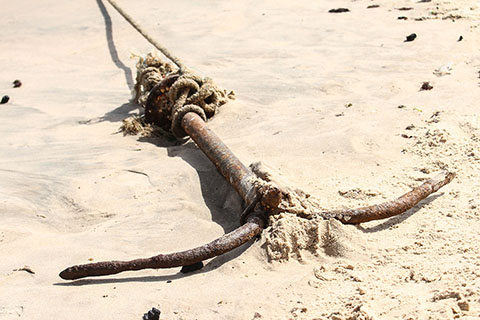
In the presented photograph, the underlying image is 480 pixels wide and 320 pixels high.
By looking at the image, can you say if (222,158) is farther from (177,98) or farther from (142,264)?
(177,98)

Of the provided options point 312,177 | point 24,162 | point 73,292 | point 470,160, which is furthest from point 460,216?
point 24,162

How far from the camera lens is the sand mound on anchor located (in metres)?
2.64

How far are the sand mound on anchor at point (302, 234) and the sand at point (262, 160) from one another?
20 mm

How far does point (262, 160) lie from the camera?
382cm

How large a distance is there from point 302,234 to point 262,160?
1.18 m

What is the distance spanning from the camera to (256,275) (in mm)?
2537

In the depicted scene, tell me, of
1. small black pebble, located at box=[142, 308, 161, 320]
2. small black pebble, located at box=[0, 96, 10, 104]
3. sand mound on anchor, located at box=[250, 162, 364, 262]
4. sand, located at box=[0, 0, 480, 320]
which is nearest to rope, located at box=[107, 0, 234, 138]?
sand, located at box=[0, 0, 480, 320]

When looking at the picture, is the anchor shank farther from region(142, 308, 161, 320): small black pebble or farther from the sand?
region(142, 308, 161, 320): small black pebble

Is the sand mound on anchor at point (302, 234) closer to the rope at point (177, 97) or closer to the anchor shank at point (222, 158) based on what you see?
the anchor shank at point (222, 158)

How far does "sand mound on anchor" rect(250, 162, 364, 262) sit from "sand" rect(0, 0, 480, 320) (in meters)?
0.02

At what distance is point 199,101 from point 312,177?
1575 millimetres

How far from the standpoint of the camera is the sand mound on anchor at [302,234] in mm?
2645

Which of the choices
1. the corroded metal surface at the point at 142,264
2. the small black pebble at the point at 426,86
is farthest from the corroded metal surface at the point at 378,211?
the small black pebble at the point at 426,86

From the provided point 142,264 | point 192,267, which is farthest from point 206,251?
point 142,264
